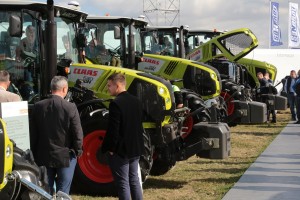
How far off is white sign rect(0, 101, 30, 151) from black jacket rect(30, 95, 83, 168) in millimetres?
280

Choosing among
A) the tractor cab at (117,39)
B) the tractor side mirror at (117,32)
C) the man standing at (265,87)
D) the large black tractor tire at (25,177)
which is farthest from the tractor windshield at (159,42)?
the large black tractor tire at (25,177)

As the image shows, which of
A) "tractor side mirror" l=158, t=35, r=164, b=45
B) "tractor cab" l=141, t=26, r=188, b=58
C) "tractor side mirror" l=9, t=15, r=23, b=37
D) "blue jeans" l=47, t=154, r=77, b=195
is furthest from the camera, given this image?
"tractor side mirror" l=158, t=35, r=164, b=45

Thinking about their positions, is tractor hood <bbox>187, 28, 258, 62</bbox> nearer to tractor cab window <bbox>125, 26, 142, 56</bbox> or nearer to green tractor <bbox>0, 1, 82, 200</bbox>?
tractor cab window <bbox>125, 26, 142, 56</bbox>

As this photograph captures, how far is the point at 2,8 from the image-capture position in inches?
323

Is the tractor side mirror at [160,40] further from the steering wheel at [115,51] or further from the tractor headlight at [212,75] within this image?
the steering wheel at [115,51]

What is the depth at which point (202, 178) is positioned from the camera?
9.80 m

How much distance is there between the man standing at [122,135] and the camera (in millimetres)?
6320

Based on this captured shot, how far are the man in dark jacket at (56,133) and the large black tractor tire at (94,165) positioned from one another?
179 cm

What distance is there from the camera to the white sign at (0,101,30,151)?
228 inches

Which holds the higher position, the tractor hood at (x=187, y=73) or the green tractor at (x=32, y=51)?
the green tractor at (x=32, y=51)

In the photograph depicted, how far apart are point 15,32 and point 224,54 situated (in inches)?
406

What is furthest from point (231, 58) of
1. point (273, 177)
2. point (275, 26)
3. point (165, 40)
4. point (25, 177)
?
point (275, 26)

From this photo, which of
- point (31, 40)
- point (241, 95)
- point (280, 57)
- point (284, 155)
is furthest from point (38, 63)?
point (280, 57)

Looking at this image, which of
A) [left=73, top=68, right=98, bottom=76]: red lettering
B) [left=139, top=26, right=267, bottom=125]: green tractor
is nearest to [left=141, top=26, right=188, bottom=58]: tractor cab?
[left=139, top=26, right=267, bottom=125]: green tractor
